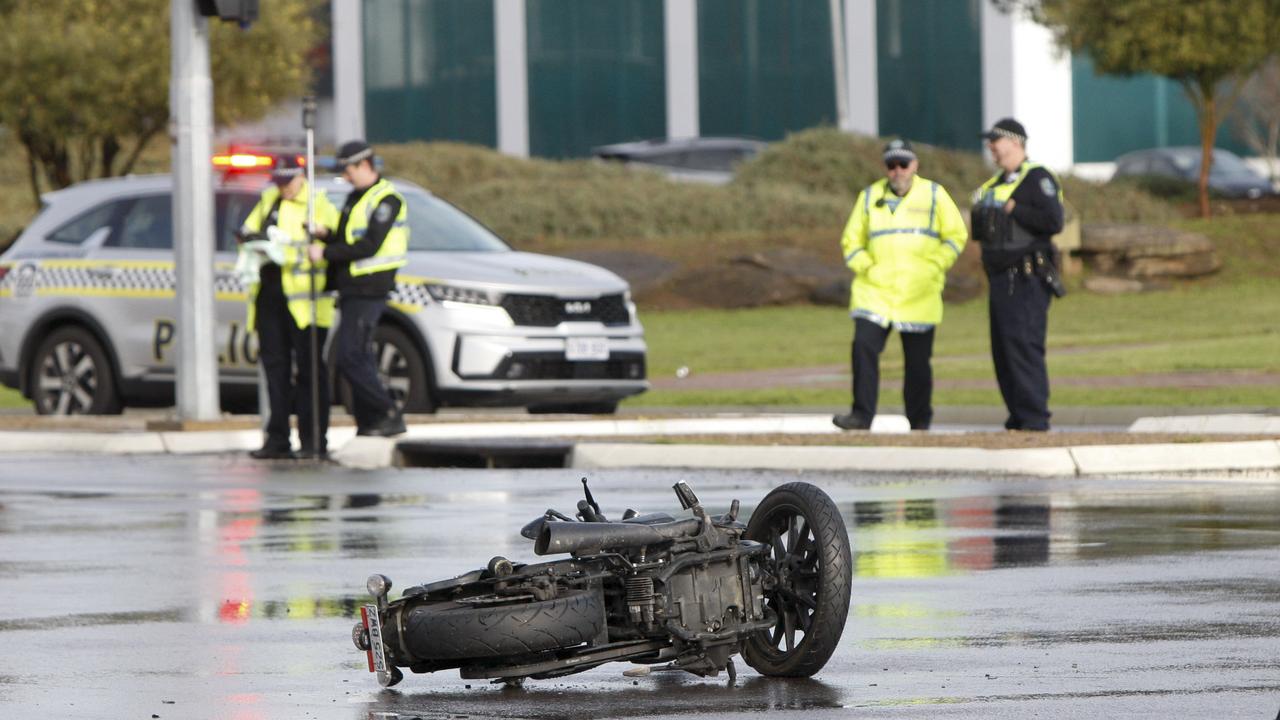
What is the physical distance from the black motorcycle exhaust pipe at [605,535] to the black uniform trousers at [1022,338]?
7.61 meters

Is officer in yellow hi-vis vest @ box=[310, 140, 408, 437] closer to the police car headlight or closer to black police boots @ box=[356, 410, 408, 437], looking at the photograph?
black police boots @ box=[356, 410, 408, 437]

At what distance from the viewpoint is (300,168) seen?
1605 centimetres

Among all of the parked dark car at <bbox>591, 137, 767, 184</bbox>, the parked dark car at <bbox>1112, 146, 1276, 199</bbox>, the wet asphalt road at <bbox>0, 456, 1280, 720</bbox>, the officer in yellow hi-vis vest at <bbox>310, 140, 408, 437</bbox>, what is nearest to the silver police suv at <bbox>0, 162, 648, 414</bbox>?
the officer in yellow hi-vis vest at <bbox>310, 140, 408, 437</bbox>

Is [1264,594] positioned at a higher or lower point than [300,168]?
lower

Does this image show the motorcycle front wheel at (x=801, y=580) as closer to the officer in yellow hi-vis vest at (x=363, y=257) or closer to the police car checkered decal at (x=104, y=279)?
the officer in yellow hi-vis vest at (x=363, y=257)

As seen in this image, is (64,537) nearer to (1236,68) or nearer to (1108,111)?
(1236,68)

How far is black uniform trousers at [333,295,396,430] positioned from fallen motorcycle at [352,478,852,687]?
8.27m

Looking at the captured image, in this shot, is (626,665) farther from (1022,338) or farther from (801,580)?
(1022,338)

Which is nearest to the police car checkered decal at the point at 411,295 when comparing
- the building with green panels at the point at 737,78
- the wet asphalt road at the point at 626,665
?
the wet asphalt road at the point at 626,665

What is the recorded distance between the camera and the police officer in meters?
14.4

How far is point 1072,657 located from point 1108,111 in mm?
55731

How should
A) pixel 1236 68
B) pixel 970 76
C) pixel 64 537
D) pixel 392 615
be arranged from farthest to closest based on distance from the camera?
Result: pixel 970 76 < pixel 1236 68 < pixel 64 537 < pixel 392 615

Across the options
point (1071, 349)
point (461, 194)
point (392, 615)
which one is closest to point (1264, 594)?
point (392, 615)

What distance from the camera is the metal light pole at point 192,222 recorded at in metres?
17.5
